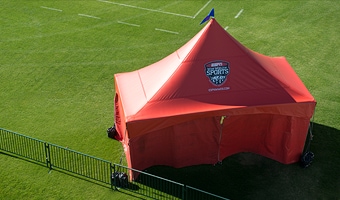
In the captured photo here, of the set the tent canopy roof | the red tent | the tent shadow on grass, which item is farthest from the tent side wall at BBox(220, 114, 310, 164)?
the tent canopy roof

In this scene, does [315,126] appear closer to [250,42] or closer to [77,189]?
[250,42]

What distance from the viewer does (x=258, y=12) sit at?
3184cm

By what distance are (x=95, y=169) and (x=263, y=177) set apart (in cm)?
599

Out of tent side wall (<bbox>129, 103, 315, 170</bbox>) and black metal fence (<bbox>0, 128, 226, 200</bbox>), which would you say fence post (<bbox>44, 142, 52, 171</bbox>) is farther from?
tent side wall (<bbox>129, 103, 315, 170</bbox>)

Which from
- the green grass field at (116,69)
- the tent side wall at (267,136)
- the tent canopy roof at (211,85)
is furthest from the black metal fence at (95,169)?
the tent side wall at (267,136)

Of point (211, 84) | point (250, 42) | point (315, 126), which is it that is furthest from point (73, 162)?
point (250, 42)

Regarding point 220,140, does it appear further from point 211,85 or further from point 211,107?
point 211,85

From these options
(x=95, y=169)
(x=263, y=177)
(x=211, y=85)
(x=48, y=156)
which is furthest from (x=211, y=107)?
(x=48, y=156)

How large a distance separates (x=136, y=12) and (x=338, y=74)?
11.7 metres

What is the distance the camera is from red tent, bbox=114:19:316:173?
19.3 meters

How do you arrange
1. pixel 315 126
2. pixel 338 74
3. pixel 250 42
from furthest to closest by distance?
pixel 250 42 < pixel 338 74 < pixel 315 126

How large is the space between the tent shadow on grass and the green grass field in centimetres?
4

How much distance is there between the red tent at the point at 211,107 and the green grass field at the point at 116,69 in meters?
0.70

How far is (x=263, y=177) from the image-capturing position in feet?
67.0
